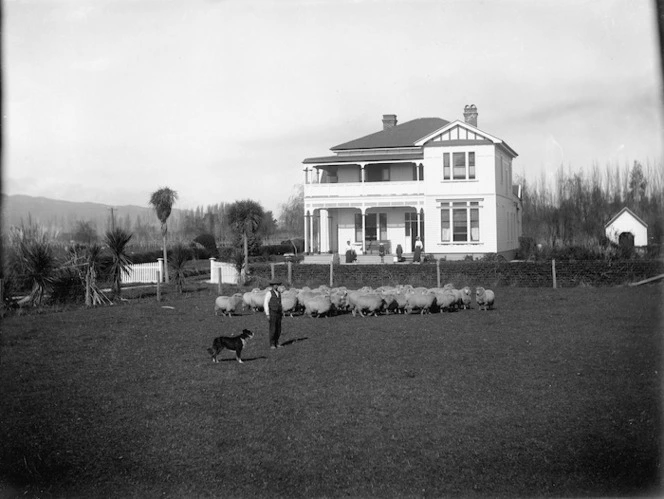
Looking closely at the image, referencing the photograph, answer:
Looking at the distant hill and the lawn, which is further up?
the distant hill

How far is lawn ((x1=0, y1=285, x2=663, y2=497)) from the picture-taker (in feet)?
24.2

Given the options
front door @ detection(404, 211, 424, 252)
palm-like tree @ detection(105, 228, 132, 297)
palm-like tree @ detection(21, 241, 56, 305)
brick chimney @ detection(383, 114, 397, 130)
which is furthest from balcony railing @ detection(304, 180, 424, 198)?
palm-like tree @ detection(21, 241, 56, 305)

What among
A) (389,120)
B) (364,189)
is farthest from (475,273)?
(389,120)

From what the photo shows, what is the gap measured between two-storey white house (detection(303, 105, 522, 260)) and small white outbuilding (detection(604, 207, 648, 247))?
7.86 m

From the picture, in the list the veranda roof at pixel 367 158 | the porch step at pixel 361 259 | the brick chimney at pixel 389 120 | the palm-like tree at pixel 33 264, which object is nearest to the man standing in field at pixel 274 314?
the palm-like tree at pixel 33 264

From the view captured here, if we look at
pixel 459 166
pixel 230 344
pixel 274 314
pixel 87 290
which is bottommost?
pixel 230 344

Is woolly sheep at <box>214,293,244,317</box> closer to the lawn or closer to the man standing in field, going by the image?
the lawn

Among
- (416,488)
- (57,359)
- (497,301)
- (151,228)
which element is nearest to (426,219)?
(497,301)

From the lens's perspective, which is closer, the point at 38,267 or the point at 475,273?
the point at 38,267

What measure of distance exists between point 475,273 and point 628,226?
2334 centimetres

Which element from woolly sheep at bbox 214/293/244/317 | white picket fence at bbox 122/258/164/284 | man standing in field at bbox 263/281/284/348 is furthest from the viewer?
white picket fence at bbox 122/258/164/284

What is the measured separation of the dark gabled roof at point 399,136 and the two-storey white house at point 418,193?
0.09m

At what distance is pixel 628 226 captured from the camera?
49812 mm

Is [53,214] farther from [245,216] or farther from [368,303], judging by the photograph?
[368,303]
